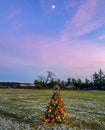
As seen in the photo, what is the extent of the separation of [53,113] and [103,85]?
108494mm

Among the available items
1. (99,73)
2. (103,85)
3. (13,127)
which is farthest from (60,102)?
(99,73)

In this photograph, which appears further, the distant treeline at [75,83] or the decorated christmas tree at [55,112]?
the distant treeline at [75,83]

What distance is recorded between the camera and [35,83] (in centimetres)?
10369

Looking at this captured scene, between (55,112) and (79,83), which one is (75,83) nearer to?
(79,83)

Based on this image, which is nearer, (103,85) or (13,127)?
(13,127)

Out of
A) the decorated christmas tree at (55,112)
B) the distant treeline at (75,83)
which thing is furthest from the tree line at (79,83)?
the decorated christmas tree at (55,112)

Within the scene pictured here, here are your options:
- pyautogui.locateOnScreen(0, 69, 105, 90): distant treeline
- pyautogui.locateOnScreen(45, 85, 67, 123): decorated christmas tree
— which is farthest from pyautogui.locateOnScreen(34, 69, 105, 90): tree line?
pyautogui.locateOnScreen(45, 85, 67, 123): decorated christmas tree

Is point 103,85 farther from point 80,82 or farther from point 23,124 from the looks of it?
point 23,124

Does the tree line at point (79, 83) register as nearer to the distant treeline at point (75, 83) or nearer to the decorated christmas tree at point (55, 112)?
the distant treeline at point (75, 83)

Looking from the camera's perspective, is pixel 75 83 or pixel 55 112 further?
pixel 75 83

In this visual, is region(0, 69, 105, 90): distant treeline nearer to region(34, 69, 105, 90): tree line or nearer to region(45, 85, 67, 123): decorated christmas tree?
region(34, 69, 105, 90): tree line

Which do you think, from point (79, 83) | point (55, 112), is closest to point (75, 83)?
point (79, 83)

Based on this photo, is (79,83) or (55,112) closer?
(55,112)

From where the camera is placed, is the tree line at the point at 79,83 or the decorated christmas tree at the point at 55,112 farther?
the tree line at the point at 79,83
